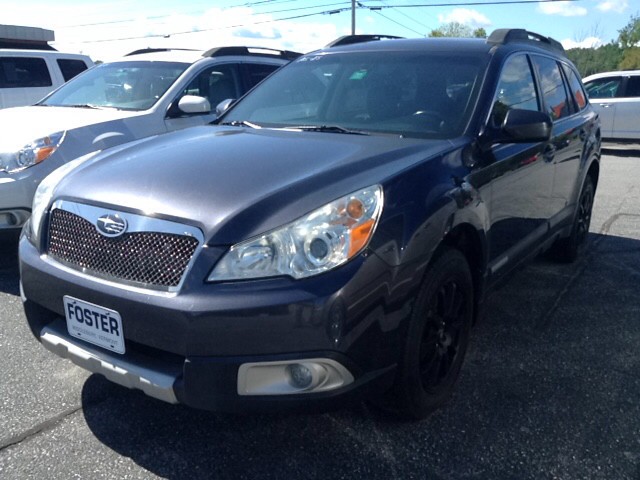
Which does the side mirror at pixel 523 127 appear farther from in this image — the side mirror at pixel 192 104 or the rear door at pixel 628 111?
the rear door at pixel 628 111

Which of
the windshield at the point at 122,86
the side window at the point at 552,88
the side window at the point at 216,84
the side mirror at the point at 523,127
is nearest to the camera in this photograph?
the side mirror at the point at 523,127

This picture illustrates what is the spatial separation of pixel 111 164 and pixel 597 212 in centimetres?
633

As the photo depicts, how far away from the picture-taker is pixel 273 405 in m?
2.27

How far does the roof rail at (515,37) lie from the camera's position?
12.3 feet

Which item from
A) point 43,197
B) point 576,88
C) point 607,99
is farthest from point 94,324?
point 607,99

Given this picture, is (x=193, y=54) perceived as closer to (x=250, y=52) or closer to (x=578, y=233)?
(x=250, y=52)

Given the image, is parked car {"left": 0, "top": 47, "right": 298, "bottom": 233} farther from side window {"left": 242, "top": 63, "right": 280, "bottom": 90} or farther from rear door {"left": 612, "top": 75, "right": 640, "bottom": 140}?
rear door {"left": 612, "top": 75, "right": 640, "bottom": 140}

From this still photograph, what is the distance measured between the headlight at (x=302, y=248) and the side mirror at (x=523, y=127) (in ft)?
4.08

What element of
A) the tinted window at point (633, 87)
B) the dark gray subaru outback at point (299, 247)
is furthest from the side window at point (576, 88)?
the tinted window at point (633, 87)

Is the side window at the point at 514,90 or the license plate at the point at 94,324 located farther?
the side window at the point at 514,90

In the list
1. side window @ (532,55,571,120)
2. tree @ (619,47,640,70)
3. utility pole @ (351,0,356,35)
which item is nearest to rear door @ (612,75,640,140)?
side window @ (532,55,571,120)

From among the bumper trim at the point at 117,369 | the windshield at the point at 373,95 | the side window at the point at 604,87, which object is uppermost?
the windshield at the point at 373,95

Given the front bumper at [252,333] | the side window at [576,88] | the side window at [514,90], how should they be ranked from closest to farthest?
the front bumper at [252,333] < the side window at [514,90] < the side window at [576,88]

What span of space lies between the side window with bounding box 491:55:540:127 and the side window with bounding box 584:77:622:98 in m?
11.7
